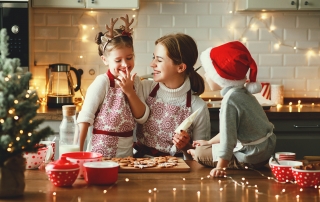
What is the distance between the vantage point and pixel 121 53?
9.78 feet

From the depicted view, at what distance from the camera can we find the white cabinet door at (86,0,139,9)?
14.0ft

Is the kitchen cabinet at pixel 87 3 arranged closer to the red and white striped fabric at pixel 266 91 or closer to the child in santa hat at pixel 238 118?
the red and white striped fabric at pixel 266 91

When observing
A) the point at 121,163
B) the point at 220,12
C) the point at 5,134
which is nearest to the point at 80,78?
the point at 220,12

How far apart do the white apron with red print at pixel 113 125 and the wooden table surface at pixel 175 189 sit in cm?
79

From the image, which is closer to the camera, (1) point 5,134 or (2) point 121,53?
(1) point 5,134

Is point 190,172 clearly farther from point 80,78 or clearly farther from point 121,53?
point 80,78

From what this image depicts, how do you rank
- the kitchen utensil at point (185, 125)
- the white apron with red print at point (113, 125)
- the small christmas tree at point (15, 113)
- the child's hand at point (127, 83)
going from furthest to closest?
the white apron with red print at point (113, 125), the child's hand at point (127, 83), the kitchen utensil at point (185, 125), the small christmas tree at point (15, 113)

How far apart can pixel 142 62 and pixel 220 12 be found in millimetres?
816

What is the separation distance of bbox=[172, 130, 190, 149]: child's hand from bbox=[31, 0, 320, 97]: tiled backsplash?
192 centimetres

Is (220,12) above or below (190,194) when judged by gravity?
above

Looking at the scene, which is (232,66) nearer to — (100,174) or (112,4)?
(100,174)

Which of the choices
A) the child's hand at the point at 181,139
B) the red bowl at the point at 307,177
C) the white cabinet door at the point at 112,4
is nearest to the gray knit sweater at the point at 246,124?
the red bowl at the point at 307,177

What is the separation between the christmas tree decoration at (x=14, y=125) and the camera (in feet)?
5.95

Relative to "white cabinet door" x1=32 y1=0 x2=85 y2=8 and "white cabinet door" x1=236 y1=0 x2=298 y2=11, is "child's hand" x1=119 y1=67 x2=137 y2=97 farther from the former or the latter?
"white cabinet door" x1=236 y1=0 x2=298 y2=11
